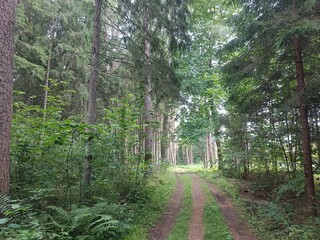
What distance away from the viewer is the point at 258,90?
9.32m

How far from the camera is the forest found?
15.8ft

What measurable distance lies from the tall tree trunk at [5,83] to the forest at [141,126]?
0.02 meters

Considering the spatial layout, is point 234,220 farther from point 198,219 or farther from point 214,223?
point 198,219

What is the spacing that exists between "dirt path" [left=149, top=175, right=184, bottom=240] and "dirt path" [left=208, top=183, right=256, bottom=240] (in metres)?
1.62

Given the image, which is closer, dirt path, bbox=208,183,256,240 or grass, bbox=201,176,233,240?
grass, bbox=201,176,233,240

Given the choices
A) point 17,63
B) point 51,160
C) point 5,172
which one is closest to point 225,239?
point 51,160

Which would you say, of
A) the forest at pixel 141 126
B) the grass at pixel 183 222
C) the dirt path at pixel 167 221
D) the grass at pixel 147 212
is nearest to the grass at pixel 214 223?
the forest at pixel 141 126

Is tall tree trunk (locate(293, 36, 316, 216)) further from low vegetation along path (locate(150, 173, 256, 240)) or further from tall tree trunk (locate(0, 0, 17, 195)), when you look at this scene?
tall tree trunk (locate(0, 0, 17, 195))

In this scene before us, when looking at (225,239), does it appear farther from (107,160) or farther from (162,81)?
(162,81)

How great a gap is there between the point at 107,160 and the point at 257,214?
527 cm

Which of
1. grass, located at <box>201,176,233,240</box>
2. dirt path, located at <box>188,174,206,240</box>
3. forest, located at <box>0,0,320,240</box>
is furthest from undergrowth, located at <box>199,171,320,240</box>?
dirt path, located at <box>188,174,206,240</box>

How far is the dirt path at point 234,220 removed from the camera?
20.4 ft

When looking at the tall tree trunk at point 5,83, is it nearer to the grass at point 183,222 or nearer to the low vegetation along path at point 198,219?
the low vegetation along path at point 198,219

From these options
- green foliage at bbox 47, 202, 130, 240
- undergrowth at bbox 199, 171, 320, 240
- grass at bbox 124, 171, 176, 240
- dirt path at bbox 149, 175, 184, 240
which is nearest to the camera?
green foliage at bbox 47, 202, 130, 240
